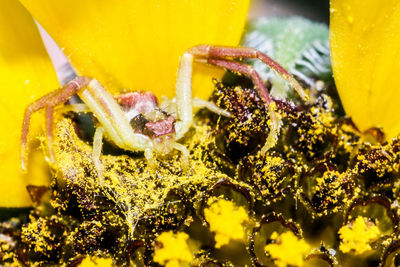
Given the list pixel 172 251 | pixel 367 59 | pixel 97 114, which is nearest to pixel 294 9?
pixel 367 59

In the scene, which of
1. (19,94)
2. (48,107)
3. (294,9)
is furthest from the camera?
(294,9)

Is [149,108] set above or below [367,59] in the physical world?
below

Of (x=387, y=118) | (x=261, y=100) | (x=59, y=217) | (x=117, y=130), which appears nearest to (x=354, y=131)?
(x=387, y=118)

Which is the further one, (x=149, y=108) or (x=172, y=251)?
(x=149, y=108)

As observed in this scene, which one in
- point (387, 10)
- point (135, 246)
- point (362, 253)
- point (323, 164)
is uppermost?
point (387, 10)

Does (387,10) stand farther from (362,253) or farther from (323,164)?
(362,253)

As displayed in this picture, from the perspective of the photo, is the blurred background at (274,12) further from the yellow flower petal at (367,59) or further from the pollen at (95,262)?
the pollen at (95,262)

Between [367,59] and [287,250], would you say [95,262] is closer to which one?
[287,250]

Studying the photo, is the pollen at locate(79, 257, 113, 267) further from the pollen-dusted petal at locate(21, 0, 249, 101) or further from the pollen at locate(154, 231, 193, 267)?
the pollen-dusted petal at locate(21, 0, 249, 101)
